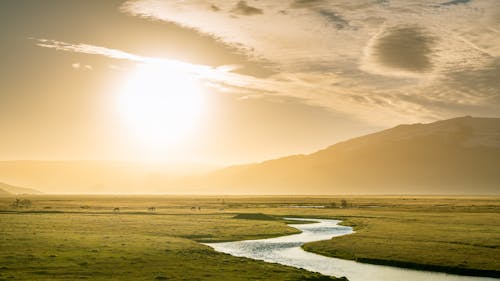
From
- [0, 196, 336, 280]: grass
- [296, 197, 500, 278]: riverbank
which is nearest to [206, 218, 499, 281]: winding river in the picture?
[296, 197, 500, 278]: riverbank

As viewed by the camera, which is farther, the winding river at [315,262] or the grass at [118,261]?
the winding river at [315,262]

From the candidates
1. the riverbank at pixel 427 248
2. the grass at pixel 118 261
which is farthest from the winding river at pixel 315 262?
the grass at pixel 118 261

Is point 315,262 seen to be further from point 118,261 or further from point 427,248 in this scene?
point 118,261

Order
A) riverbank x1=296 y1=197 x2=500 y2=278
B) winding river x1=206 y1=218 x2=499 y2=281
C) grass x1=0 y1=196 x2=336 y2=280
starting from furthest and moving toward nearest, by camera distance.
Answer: riverbank x1=296 y1=197 x2=500 y2=278 < winding river x1=206 y1=218 x2=499 y2=281 < grass x1=0 y1=196 x2=336 y2=280

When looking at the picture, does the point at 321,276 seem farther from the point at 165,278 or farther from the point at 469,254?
the point at 469,254

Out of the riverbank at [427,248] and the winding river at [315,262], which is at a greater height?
the riverbank at [427,248]

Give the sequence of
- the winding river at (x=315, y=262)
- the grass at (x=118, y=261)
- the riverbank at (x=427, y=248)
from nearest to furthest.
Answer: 1. the grass at (x=118, y=261)
2. the winding river at (x=315, y=262)
3. the riverbank at (x=427, y=248)

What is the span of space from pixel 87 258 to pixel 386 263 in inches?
1285

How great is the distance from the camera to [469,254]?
2144 inches

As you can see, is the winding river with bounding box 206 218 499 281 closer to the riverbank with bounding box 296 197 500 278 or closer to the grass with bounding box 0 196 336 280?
the riverbank with bounding box 296 197 500 278

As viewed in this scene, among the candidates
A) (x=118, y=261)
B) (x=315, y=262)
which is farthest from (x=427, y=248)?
(x=118, y=261)

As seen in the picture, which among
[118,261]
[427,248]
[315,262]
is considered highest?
[118,261]

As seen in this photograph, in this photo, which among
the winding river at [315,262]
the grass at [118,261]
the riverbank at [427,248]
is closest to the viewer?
the grass at [118,261]

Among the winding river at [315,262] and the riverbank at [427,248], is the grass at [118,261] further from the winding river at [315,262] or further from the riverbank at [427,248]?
the riverbank at [427,248]
